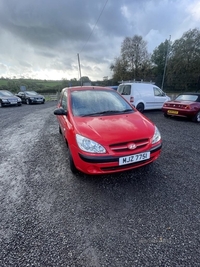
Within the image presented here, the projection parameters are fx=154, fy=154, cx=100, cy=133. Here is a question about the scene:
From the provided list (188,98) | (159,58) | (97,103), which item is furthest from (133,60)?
(97,103)

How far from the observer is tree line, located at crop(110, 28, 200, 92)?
52.2ft

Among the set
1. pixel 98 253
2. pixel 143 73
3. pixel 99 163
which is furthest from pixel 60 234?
pixel 143 73

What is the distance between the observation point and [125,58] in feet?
99.2

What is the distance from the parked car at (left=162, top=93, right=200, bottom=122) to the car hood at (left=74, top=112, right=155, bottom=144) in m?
4.94

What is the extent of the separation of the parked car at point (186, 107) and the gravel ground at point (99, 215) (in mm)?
4144

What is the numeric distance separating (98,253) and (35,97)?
17.0 meters

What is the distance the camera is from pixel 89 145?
2240mm

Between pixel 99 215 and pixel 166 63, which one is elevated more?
pixel 166 63

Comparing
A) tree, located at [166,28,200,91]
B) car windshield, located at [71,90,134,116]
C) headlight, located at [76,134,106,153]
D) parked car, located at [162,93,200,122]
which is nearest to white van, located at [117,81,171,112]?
parked car, located at [162,93,200,122]

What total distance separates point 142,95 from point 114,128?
6.86m

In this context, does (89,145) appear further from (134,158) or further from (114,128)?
(134,158)

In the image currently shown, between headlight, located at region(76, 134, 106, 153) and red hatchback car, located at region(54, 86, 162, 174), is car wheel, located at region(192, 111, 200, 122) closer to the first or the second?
red hatchback car, located at region(54, 86, 162, 174)

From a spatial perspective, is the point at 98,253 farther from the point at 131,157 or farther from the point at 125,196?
the point at 131,157

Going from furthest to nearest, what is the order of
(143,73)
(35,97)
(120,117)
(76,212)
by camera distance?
(143,73)
(35,97)
(120,117)
(76,212)
